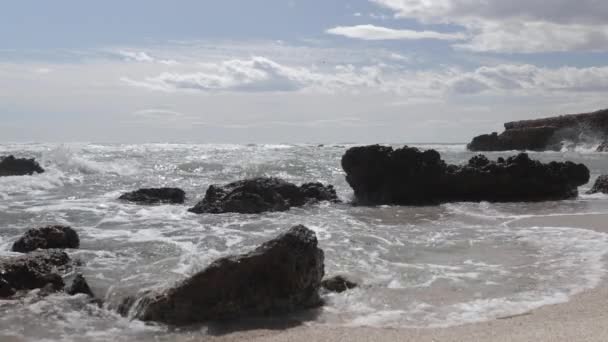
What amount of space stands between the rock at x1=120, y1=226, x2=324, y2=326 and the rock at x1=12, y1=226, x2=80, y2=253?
3.72 m

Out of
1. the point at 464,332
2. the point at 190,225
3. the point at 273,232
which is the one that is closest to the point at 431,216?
the point at 273,232

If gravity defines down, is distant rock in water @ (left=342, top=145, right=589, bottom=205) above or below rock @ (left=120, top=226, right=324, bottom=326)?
above

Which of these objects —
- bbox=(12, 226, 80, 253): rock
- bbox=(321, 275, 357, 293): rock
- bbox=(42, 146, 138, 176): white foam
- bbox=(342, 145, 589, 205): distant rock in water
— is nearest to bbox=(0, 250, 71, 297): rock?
bbox=(12, 226, 80, 253): rock

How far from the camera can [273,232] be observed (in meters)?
12.5

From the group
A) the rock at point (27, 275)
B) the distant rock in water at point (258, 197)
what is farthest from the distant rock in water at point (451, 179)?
the rock at point (27, 275)

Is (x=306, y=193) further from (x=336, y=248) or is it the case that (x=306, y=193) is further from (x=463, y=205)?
(x=336, y=248)

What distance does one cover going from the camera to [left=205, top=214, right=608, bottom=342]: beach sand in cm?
507

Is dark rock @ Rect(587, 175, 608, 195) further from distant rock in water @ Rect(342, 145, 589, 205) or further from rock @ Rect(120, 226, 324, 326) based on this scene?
rock @ Rect(120, 226, 324, 326)

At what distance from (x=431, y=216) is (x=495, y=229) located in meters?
2.56

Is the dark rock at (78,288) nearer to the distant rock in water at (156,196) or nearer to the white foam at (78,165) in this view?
the distant rock in water at (156,196)

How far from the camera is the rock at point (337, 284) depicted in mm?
7422

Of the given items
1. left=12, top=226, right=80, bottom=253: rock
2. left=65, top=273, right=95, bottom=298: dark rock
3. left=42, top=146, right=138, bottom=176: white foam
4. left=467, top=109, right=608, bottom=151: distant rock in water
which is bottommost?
left=65, top=273, right=95, bottom=298: dark rock

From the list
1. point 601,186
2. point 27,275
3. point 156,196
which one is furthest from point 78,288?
point 601,186

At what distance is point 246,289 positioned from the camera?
6.57 m
